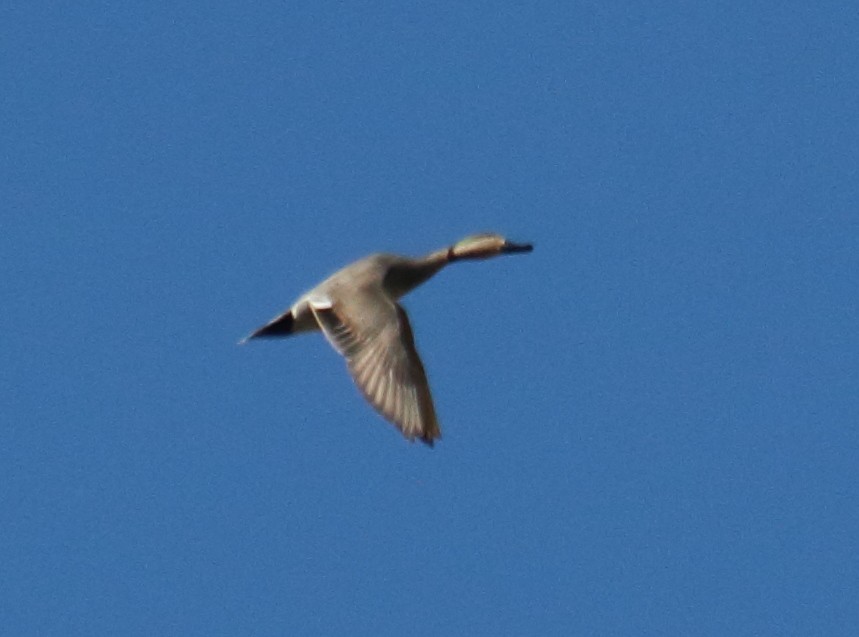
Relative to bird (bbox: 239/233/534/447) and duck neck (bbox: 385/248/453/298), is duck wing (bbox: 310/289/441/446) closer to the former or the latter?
bird (bbox: 239/233/534/447)

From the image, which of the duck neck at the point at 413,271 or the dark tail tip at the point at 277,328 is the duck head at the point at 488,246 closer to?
the duck neck at the point at 413,271

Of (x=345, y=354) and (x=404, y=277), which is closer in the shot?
(x=345, y=354)

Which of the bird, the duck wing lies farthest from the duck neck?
the duck wing

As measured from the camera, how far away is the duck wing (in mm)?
14586

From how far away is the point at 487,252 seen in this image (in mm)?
16797

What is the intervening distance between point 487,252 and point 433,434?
7.25 ft

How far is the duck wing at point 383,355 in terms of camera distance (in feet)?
47.9

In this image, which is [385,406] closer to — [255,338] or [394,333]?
[394,333]

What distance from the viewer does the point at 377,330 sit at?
14984 mm

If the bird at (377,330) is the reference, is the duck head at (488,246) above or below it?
above

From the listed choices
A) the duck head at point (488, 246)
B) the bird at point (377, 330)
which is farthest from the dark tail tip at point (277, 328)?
the duck head at point (488, 246)

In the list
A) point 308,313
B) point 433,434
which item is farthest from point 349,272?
point 433,434

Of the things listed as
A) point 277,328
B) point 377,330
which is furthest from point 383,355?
point 277,328

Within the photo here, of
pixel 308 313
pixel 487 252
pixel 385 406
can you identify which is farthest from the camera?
pixel 487 252
